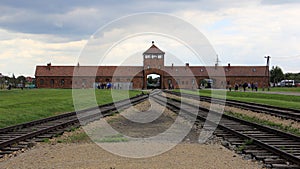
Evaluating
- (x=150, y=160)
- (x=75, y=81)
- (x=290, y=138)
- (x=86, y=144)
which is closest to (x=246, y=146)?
(x=290, y=138)

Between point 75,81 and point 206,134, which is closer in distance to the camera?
point 206,134

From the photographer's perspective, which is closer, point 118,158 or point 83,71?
point 118,158

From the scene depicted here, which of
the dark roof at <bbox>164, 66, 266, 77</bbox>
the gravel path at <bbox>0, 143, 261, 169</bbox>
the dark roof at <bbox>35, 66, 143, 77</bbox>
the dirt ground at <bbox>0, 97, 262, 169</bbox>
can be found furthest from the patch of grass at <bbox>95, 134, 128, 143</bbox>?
the dark roof at <bbox>164, 66, 266, 77</bbox>

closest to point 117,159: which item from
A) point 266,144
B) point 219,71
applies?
point 266,144

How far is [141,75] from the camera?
365 feet

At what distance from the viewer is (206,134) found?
14.9m

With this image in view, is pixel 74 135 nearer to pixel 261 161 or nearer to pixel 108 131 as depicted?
pixel 108 131

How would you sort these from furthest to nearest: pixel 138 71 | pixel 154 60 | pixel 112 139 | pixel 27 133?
1. pixel 138 71
2. pixel 154 60
3. pixel 27 133
4. pixel 112 139

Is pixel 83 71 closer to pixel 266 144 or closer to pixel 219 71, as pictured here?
pixel 219 71

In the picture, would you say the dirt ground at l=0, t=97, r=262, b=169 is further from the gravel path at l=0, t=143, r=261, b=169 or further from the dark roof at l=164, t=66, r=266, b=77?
the dark roof at l=164, t=66, r=266, b=77

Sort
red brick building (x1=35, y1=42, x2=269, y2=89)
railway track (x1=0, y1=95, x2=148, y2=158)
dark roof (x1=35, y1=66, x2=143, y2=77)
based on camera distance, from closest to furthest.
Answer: railway track (x1=0, y1=95, x2=148, y2=158) < red brick building (x1=35, y1=42, x2=269, y2=89) < dark roof (x1=35, y1=66, x2=143, y2=77)

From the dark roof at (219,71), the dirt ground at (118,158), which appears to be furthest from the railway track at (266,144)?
the dark roof at (219,71)

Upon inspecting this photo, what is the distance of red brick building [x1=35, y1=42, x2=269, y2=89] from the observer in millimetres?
110562

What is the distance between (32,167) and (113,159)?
1.88 m
